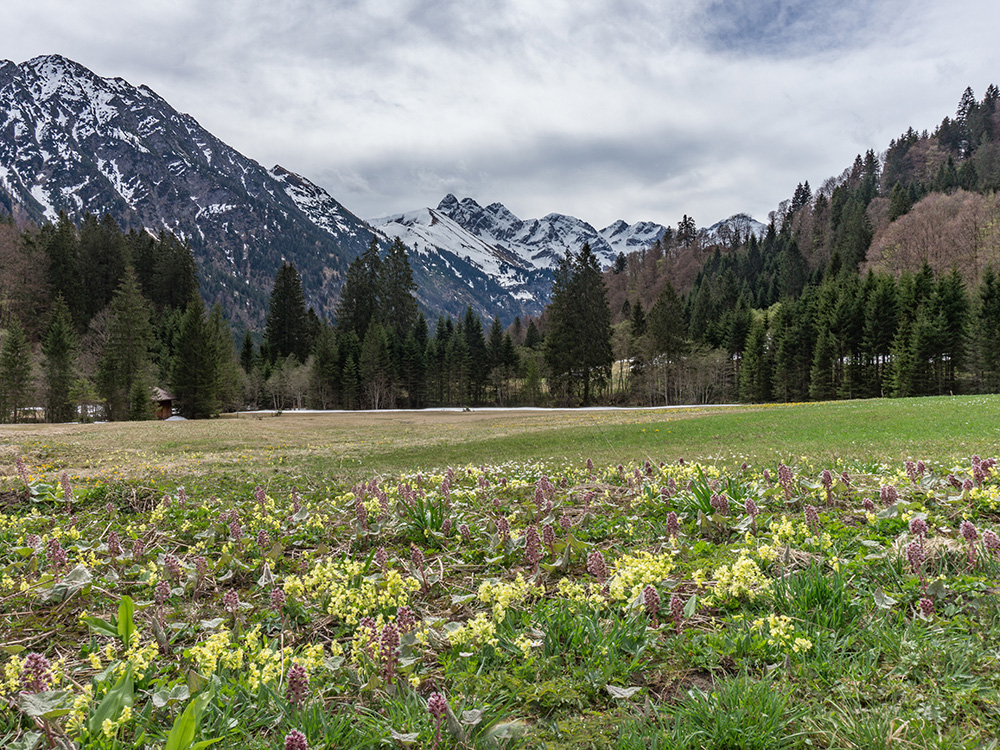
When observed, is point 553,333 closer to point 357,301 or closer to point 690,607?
point 357,301

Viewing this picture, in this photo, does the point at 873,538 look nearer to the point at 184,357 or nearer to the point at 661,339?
the point at 184,357

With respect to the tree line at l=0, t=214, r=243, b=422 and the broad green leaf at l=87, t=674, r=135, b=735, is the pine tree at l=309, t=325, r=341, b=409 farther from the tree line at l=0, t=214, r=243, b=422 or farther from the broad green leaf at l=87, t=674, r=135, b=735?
the broad green leaf at l=87, t=674, r=135, b=735

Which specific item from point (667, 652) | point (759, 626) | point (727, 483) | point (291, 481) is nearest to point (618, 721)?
point (667, 652)

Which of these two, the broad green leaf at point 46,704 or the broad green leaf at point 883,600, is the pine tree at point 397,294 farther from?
the broad green leaf at point 883,600

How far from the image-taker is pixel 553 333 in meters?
56.6

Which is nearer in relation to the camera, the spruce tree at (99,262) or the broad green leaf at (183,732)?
the broad green leaf at (183,732)

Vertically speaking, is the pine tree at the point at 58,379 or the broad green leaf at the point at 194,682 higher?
the pine tree at the point at 58,379

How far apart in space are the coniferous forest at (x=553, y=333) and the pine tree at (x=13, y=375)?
0.13 metres

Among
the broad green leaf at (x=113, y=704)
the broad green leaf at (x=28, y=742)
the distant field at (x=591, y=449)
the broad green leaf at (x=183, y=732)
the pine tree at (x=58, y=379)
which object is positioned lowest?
the distant field at (x=591, y=449)

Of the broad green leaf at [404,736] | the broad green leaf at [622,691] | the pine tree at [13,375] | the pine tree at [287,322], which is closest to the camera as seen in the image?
the broad green leaf at [404,736]

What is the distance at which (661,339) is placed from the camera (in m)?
58.8

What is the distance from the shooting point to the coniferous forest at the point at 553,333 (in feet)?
136

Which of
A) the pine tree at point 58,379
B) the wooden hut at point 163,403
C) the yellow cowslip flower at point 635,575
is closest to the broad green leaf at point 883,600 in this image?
the yellow cowslip flower at point 635,575

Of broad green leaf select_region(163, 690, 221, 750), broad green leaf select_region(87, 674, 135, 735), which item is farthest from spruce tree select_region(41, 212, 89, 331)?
A: broad green leaf select_region(163, 690, 221, 750)
